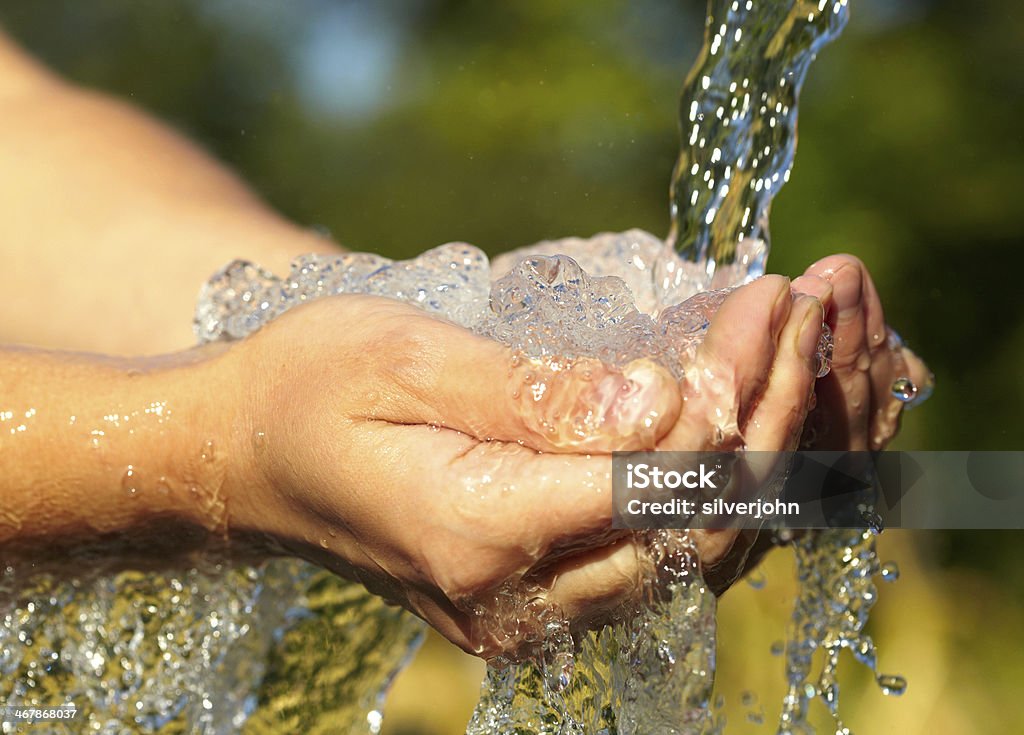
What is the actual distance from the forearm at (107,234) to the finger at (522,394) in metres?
0.66

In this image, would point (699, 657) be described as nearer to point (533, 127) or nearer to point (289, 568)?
point (289, 568)

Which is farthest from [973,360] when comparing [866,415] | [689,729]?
[689,729]

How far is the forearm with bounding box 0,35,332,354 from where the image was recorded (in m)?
1.48

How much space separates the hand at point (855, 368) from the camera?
0.97 meters

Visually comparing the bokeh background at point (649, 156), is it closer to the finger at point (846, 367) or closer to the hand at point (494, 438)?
the finger at point (846, 367)

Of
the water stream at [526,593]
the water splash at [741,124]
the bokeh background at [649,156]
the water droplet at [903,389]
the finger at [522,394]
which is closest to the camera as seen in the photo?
the finger at [522,394]

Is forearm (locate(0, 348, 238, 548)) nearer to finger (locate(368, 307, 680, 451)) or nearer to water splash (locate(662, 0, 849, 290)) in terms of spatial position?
finger (locate(368, 307, 680, 451))

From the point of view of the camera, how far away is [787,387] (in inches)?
31.8

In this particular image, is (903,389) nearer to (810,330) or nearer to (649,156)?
(810,330)

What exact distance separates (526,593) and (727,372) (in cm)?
22

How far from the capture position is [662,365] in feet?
2.55

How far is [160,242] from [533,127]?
8.59 feet

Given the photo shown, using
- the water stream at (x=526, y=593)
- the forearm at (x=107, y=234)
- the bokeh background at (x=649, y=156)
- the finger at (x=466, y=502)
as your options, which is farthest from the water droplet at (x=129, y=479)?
the bokeh background at (x=649, y=156)

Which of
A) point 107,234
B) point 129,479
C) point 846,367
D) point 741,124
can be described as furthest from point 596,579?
point 107,234
